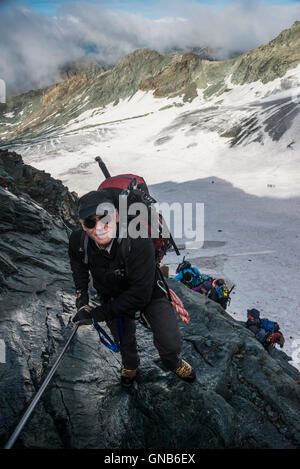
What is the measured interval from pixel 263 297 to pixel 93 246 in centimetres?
1130

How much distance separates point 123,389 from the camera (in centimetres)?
A: 435

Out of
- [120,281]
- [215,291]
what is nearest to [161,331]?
[120,281]

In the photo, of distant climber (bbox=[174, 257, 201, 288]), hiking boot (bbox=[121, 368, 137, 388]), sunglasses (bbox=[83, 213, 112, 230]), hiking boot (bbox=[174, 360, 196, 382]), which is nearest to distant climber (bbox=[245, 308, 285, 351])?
distant climber (bbox=[174, 257, 201, 288])

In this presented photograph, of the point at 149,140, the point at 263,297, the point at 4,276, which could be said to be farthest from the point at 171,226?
the point at 149,140

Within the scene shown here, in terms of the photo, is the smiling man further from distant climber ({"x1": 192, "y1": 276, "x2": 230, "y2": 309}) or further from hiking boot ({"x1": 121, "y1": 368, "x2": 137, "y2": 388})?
distant climber ({"x1": 192, "y1": 276, "x2": 230, "y2": 309})

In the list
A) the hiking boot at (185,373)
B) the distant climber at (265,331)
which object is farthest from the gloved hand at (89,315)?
the distant climber at (265,331)

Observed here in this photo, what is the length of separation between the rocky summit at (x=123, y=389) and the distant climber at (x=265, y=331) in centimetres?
121

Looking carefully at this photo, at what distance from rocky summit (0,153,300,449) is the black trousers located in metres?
0.59

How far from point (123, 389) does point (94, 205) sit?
9.28ft

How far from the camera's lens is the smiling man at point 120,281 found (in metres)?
3.51

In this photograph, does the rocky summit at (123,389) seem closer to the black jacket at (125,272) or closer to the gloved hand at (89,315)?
the gloved hand at (89,315)

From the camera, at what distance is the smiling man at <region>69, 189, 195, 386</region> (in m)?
3.51

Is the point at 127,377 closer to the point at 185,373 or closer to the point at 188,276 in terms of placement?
the point at 185,373

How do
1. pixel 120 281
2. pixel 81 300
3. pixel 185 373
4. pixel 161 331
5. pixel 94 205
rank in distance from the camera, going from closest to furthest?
1. pixel 94 205
2. pixel 120 281
3. pixel 161 331
4. pixel 81 300
5. pixel 185 373
